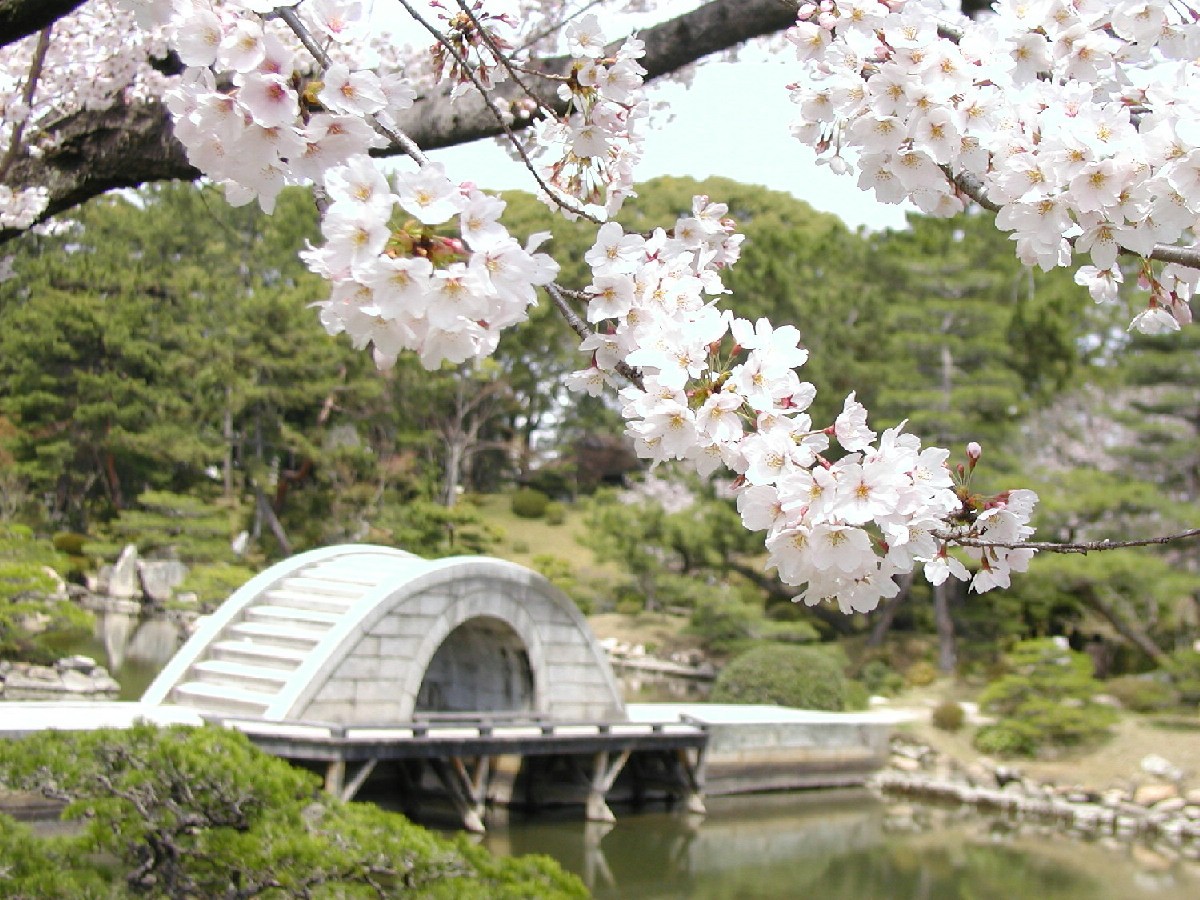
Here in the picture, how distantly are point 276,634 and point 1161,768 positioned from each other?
9.44 metres

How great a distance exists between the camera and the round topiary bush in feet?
46.8

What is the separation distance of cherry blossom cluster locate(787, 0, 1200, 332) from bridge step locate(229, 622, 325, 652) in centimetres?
876

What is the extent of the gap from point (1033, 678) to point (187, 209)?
20.8 metres

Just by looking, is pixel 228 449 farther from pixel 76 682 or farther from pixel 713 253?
pixel 713 253

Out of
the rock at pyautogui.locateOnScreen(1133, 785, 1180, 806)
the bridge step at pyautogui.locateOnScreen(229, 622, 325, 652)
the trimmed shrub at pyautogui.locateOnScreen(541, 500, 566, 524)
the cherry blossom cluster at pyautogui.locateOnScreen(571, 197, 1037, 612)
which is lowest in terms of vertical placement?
the rock at pyautogui.locateOnScreen(1133, 785, 1180, 806)

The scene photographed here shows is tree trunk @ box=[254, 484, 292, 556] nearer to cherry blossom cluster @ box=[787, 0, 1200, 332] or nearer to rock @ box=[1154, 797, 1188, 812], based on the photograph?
rock @ box=[1154, 797, 1188, 812]

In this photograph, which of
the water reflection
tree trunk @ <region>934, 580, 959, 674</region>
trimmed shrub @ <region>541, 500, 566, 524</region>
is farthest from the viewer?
trimmed shrub @ <region>541, 500, 566, 524</region>

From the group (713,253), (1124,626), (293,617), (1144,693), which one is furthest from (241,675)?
(1124,626)

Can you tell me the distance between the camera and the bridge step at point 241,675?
9.60 metres

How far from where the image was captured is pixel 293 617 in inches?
407

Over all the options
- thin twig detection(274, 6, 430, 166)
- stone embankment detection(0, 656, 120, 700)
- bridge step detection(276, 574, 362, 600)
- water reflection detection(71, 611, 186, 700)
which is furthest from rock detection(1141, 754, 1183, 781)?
thin twig detection(274, 6, 430, 166)

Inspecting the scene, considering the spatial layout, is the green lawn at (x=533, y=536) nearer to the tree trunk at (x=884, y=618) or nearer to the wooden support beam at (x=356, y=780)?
the tree trunk at (x=884, y=618)

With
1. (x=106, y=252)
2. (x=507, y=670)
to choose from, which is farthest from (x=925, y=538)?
(x=106, y=252)

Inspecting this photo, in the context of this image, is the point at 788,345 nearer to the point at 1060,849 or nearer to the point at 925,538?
the point at 925,538
